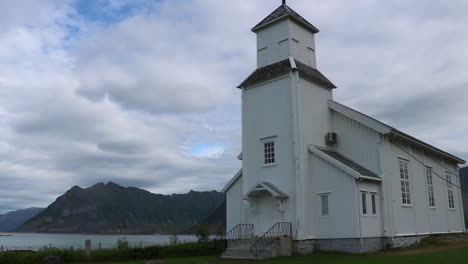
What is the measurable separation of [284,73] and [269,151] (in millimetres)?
4649

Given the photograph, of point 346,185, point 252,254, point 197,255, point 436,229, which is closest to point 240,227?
point 197,255

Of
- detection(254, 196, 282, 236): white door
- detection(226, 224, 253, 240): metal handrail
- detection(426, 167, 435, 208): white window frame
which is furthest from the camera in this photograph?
detection(426, 167, 435, 208): white window frame

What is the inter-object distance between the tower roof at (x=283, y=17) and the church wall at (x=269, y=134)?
13.8ft

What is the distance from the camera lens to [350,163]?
26.0m

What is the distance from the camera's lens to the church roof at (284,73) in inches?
1069

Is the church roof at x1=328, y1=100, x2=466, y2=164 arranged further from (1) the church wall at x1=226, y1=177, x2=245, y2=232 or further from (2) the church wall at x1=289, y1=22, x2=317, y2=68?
(1) the church wall at x1=226, y1=177, x2=245, y2=232

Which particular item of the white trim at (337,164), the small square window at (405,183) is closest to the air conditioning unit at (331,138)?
the white trim at (337,164)

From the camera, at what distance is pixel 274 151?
27.0 m

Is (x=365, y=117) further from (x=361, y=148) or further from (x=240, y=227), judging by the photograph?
(x=240, y=227)

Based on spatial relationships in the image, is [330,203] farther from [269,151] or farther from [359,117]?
[359,117]

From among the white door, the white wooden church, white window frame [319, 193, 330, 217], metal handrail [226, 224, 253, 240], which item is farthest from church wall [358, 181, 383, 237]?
metal handrail [226, 224, 253, 240]

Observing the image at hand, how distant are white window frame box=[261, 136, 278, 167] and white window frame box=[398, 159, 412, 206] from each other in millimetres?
7700

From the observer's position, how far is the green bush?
25609 millimetres

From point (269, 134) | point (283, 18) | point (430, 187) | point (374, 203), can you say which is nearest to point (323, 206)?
point (374, 203)
